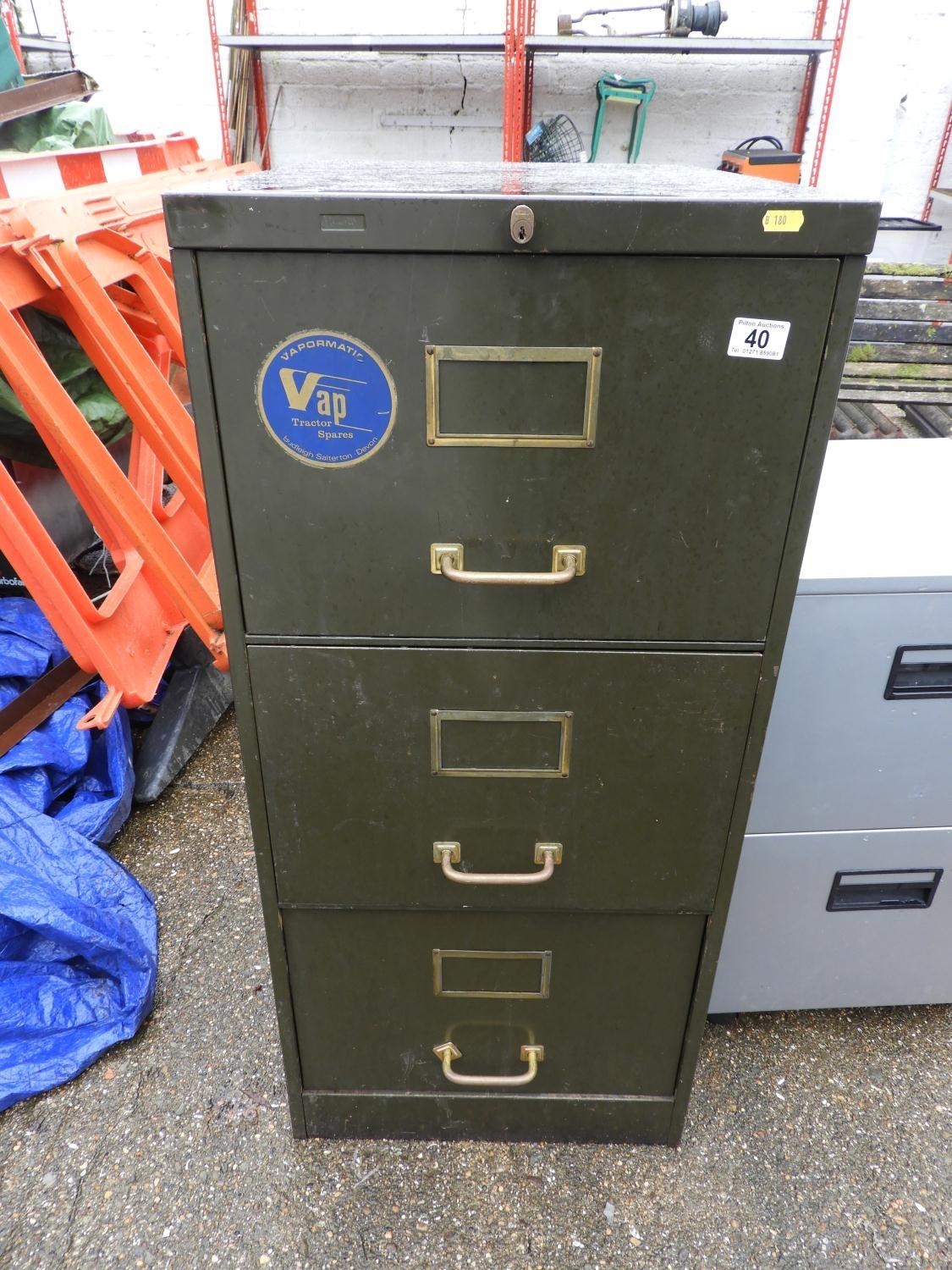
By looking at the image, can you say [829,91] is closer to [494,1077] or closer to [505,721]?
[505,721]

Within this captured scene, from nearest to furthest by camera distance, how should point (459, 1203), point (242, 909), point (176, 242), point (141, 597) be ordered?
point (176, 242) < point (459, 1203) < point (242, 909) < point (141, 597)

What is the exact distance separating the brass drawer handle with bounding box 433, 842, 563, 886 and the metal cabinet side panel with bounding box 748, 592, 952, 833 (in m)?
0.46

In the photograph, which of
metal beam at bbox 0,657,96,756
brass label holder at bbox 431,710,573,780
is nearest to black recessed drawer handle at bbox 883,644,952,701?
brass label holder at bbox 431,710,573,780

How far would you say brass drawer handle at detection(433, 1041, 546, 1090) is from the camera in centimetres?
143

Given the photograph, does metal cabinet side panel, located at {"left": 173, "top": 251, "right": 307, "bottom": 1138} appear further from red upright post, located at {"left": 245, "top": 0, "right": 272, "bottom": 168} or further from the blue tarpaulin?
red upright post, located at {"left": 245, "top": 0, "right": 272, "bottom": 168}

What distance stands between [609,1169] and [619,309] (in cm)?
152

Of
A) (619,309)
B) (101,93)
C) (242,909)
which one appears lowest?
(242,909)

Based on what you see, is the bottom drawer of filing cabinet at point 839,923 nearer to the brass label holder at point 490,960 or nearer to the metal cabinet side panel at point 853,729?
the metal cabinet side panel at point 853,729

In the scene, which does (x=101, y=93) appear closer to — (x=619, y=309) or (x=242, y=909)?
(x=242, y=909)

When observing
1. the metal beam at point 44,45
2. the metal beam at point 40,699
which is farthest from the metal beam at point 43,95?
the metal beam at point 40,699

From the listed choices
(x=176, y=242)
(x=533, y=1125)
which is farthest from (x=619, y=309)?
(x=533, y=1125)

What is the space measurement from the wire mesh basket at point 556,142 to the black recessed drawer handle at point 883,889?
477 cm

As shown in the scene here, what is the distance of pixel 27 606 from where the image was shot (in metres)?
2.47

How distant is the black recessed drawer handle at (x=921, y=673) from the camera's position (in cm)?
134
